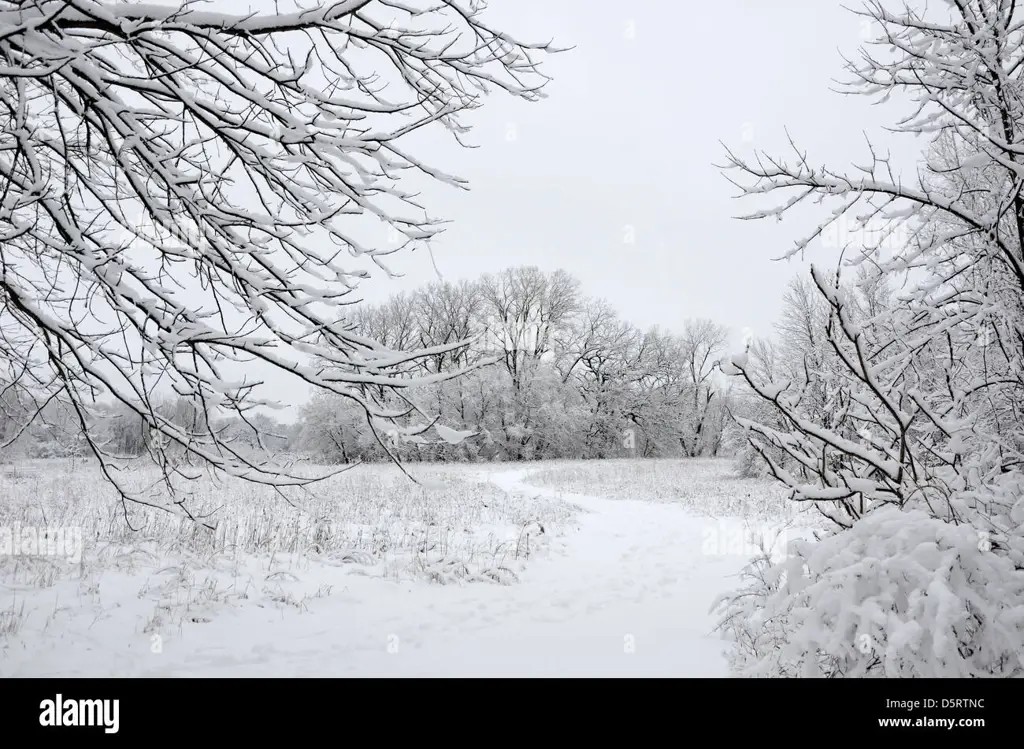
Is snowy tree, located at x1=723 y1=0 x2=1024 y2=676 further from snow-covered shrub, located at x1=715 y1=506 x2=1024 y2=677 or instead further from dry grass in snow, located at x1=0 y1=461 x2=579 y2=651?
dry grass in snow, located at x1=0 y1=461 x2=579 y2=651

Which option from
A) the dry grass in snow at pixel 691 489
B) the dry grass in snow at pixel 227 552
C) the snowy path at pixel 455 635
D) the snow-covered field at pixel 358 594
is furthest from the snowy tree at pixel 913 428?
the dry grass in snow at pixel 691 489

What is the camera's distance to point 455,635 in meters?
4.21

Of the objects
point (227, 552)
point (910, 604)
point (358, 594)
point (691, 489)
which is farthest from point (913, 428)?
point (691, 489)

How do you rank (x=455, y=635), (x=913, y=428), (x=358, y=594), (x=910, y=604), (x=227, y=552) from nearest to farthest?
(x=910, y=604), (x=913, y=428), (x=455, y=635), (x=358, y=594), (x=227, y=552)

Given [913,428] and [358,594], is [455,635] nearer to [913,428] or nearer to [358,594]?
[358,594]

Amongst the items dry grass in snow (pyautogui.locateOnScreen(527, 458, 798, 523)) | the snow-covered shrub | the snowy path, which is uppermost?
the snow-covered shrub

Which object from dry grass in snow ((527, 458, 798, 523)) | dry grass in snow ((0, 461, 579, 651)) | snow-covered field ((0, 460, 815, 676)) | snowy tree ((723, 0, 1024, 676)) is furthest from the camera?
dry grass in snow ((527, 458, 798, 523))

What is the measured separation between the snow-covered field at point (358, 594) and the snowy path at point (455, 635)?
19mm

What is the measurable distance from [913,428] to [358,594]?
472 cm

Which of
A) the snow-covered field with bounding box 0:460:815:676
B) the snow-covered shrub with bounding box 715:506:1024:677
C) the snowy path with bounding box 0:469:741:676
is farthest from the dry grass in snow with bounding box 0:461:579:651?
the snow-covered shrub with bounding box 715:506:1024:677

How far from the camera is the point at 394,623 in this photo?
437 cm

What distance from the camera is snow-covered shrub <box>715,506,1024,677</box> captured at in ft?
6.65
